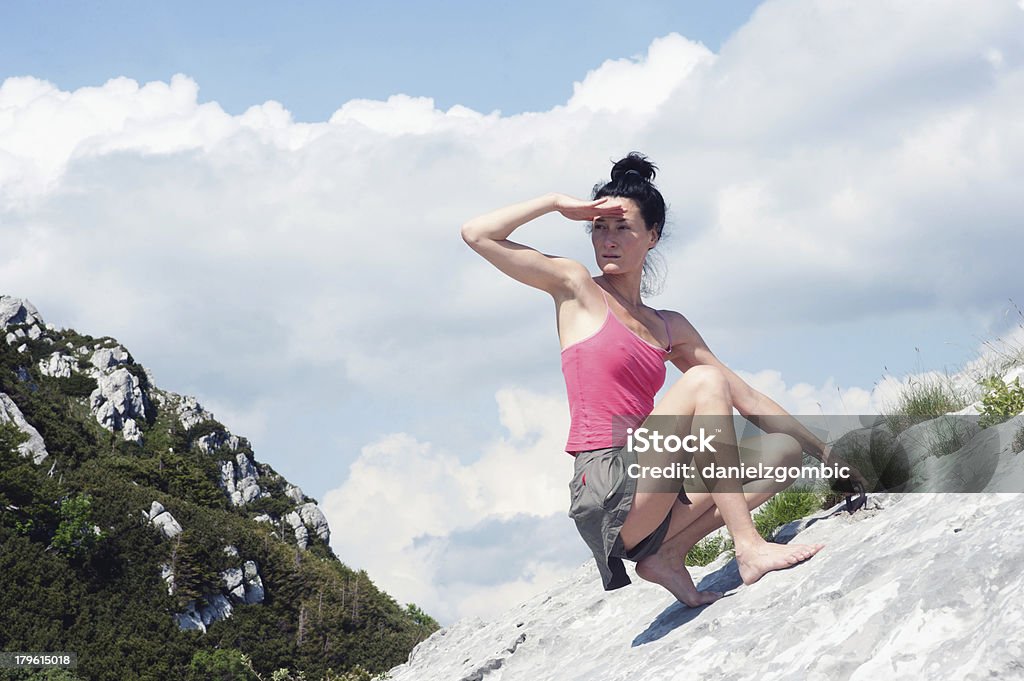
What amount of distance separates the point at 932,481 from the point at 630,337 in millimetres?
1766

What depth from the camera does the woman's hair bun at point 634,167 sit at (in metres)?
4.86

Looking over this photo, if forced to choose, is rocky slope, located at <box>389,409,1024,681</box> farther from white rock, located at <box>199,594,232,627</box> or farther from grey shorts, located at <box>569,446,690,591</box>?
white rock, located at <box>199,594,232,627</box>

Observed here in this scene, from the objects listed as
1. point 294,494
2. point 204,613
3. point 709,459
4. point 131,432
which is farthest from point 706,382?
point 294,494

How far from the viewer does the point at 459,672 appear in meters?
6.35

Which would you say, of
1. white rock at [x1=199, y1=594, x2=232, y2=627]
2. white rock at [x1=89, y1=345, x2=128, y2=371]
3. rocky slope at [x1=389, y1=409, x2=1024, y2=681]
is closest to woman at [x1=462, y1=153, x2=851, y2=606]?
rocky slope at [x1=389, y1=409, x2=1024, y2=681]

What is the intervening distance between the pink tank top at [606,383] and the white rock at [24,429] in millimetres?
38331

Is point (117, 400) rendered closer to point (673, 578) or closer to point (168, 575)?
point (168, 575)

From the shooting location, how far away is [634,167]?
4.87 m

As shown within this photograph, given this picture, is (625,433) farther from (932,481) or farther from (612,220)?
(932,481)

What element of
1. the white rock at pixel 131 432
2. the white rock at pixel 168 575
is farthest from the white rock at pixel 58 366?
the white rock at pixel 168 575

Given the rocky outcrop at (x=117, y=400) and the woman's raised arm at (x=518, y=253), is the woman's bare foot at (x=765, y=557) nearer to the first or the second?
the woman's raised arm at (x=518, y=253)

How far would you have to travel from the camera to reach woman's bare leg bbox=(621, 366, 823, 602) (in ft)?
13.8

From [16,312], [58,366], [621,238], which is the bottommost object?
[621,238]

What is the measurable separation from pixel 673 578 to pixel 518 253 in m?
1.69
